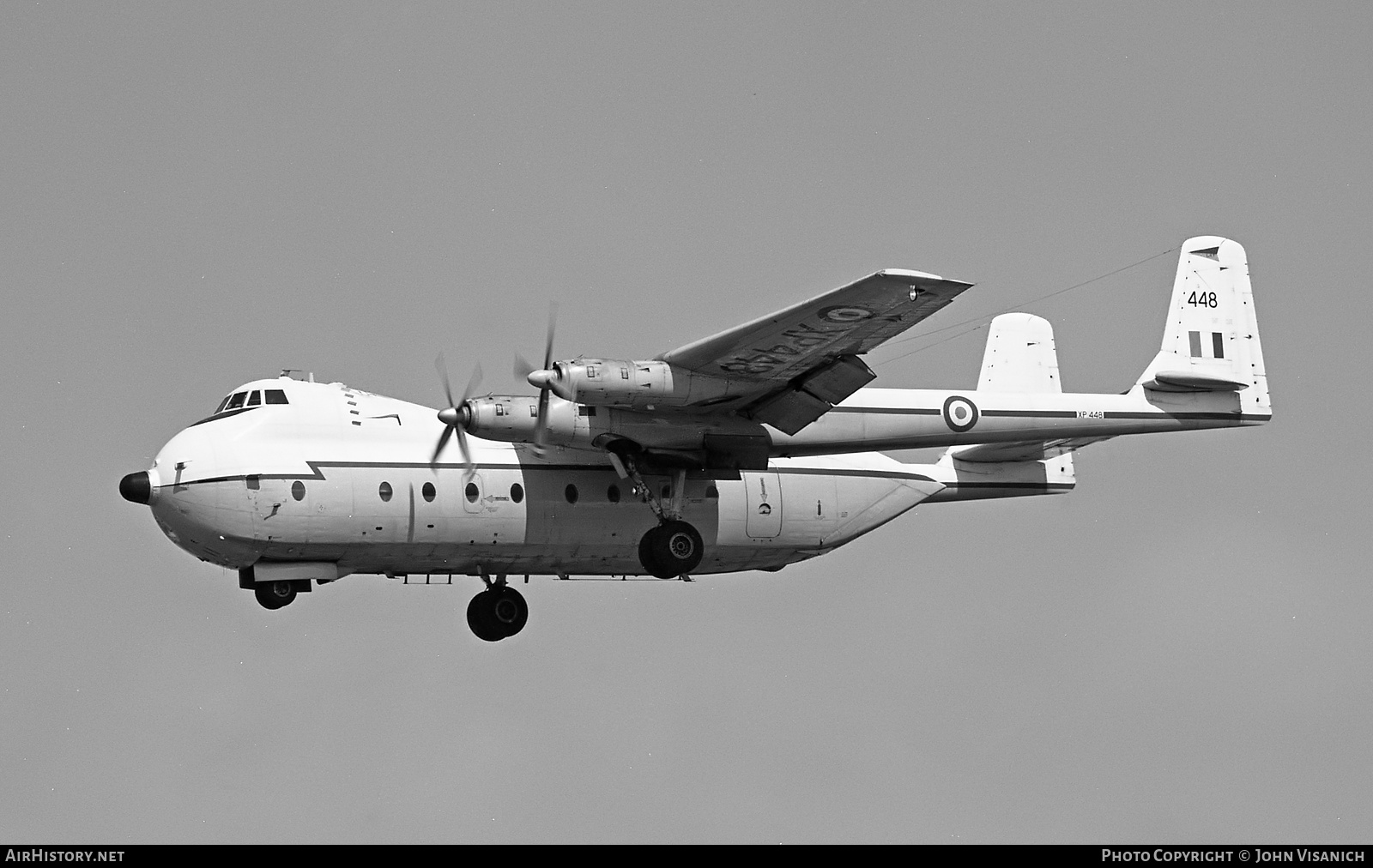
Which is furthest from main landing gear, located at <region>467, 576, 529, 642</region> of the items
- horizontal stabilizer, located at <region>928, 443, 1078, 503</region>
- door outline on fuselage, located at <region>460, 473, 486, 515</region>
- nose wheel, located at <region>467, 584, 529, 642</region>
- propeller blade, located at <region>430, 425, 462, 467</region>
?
horizontal stabilizer, located at <region>928, 443, 1078, 503</region>

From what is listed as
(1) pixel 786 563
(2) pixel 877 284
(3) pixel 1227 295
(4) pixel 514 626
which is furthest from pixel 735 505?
(3) pixel 1227 295

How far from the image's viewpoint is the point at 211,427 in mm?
31609

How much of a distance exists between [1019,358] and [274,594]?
12967 mm

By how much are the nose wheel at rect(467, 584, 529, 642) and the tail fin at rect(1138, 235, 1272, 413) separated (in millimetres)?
10565

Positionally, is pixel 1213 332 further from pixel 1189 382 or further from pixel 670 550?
pixel 670 550

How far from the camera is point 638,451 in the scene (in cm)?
3238

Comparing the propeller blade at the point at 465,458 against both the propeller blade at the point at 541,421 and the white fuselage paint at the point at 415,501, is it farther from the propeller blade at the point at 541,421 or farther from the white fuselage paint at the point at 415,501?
the propeller blade at the point at 541,421

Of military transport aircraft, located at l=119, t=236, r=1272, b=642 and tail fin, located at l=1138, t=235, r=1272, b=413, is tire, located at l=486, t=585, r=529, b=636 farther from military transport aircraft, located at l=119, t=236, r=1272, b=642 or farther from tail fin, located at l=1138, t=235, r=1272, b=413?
tail fin, located at l=1138, t=235, r=1272, b=413

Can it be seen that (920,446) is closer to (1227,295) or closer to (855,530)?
(855,530)

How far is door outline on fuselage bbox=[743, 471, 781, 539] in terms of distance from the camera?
34.1 metres

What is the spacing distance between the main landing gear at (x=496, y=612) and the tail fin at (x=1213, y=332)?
34.4 feet

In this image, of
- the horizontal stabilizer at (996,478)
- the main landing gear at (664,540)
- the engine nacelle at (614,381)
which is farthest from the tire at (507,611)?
the horizontal stabilizer at (996,478)
